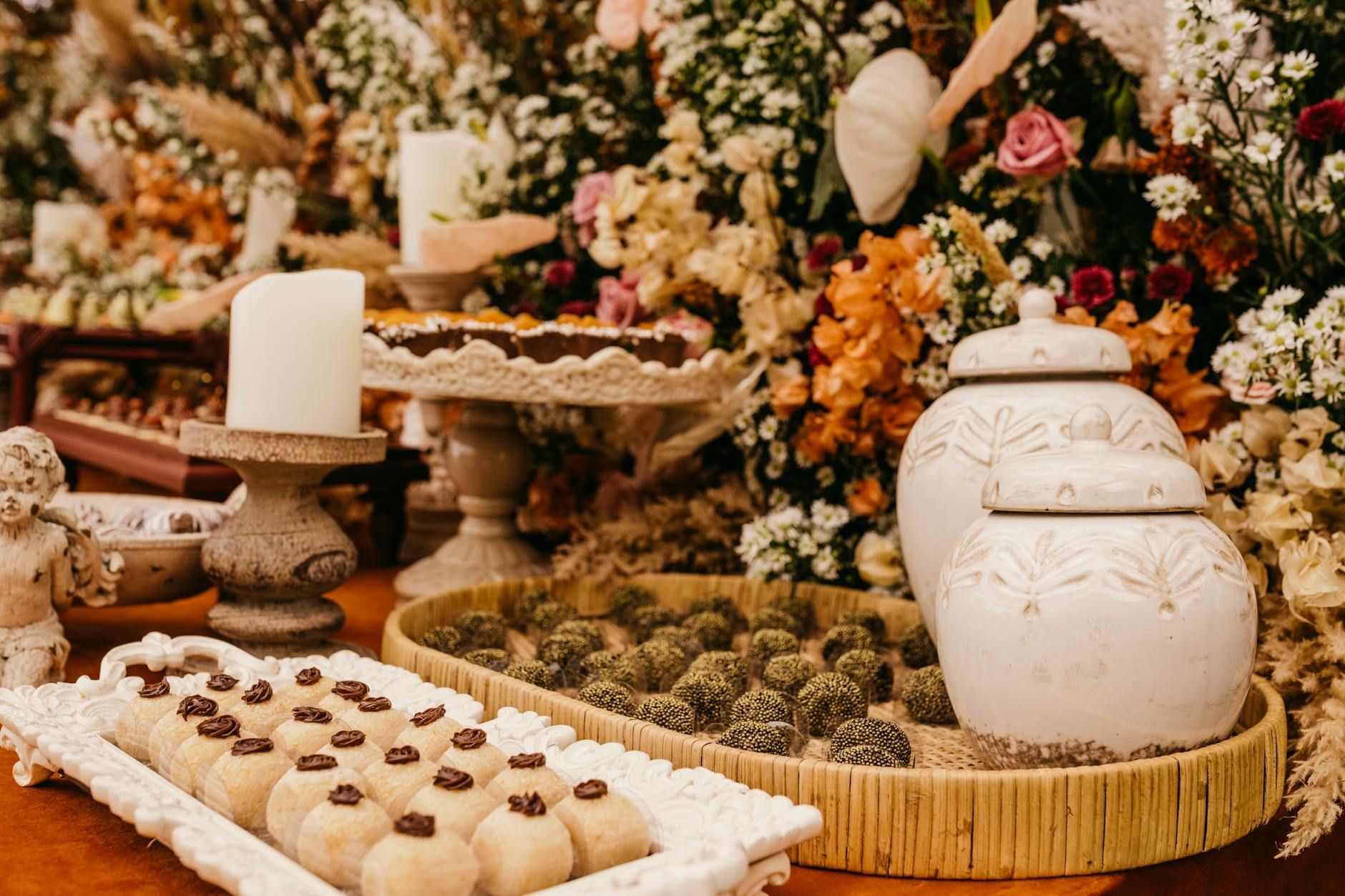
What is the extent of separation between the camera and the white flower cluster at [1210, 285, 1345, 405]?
92 centimetres

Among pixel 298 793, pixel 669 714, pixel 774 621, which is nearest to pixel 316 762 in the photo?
pixel 298 793

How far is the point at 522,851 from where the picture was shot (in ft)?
1.69

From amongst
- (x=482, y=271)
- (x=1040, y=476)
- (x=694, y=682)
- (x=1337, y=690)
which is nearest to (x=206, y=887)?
(x=694, y=682)

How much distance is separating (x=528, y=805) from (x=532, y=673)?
34 centimetres

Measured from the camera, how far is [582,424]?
1529 mm

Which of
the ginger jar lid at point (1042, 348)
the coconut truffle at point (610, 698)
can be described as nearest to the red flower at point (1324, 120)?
the ginger jar lid at point (1042, 348)

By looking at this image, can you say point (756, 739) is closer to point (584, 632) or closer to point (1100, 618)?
point (1100, 618)

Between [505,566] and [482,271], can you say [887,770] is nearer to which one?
[505,566]

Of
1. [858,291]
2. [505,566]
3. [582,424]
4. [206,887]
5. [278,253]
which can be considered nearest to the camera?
[206,887]

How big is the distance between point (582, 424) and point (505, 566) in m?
0.25

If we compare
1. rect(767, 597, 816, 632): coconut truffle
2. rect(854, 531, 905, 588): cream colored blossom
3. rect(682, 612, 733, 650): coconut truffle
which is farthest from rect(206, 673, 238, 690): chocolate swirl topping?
rect(854, 531, 905, 588): cream colored blossom

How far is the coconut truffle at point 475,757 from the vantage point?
2.01 ft

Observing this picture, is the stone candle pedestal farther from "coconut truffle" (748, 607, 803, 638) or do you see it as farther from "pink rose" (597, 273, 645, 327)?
"pink rose" (597, 273, 645, 327)

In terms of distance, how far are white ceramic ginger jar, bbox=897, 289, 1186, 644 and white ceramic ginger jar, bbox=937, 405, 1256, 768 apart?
14 centimetres
